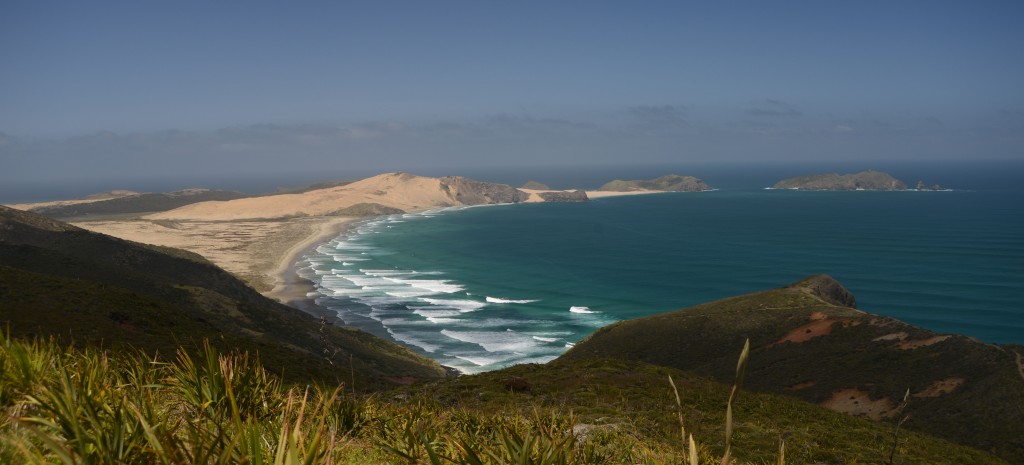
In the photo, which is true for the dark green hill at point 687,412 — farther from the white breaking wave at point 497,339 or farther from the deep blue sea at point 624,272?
the white breaking wave at point 497,339

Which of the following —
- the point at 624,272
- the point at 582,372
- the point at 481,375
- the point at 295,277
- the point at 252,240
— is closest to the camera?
the point at 481,375

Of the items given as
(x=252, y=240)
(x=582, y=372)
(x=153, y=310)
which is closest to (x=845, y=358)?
(x=582, y=372)

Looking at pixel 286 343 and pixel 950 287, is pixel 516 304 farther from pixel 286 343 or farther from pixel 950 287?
pixel 950 287

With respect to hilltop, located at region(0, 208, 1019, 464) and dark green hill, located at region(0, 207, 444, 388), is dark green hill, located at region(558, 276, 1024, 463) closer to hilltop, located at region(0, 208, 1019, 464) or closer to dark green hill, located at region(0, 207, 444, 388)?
hilltop, located at region(0, 208, 1019, 464)

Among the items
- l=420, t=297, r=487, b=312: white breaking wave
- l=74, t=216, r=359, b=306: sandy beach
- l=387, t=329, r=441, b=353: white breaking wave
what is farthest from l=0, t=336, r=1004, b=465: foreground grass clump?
l=74, t=216, r=359, b=306: sandy beach

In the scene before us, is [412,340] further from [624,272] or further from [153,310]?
[624,272]

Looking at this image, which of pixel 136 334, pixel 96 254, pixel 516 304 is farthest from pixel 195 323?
pixel 516 304
